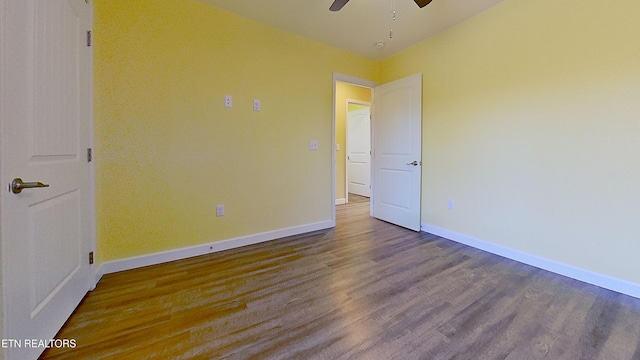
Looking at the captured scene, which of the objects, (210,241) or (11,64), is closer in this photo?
(11,64)

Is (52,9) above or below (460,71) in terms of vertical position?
below

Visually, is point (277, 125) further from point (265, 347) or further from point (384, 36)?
point (265, 347)

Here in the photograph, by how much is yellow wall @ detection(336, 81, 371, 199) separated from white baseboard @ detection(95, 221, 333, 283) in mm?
1919

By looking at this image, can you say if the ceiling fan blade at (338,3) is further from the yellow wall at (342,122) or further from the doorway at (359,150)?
the doorway at (359,150)

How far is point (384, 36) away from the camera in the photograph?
2.91 meters

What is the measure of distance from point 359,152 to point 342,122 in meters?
1.30

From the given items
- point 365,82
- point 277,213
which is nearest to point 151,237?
point 277,213

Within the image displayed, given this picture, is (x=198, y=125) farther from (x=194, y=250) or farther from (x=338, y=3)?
(x=338, y=3)

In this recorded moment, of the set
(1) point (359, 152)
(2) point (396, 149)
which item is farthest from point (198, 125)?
(1) point (359, 152)

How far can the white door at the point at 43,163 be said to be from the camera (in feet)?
3.10

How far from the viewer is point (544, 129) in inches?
82.1

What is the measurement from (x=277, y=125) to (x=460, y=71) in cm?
217

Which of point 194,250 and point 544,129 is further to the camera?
point 194,250

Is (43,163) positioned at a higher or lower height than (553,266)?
higher
